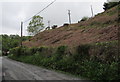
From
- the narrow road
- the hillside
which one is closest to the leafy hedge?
the narrow road

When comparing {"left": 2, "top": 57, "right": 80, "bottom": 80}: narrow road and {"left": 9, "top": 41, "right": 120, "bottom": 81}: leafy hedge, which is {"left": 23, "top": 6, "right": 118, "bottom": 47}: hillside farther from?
{"left": 2, "top": 57, "right": 80, "bottom": 80}: narrow road

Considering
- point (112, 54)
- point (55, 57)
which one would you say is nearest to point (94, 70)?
point (112, 54)

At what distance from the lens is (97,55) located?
35.3ft

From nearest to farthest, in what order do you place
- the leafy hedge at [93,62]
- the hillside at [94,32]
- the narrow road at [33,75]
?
the leafy hedge at [93,62]
the narrow road at [33,75]
the hillside at [94,32]

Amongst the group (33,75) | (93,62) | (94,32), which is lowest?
(33,75)

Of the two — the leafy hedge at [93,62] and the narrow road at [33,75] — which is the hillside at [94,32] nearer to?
the leafy hedge at [93,62]

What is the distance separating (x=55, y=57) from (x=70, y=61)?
10.8ft

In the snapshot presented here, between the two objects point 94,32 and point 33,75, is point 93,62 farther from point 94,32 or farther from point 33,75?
point 94,32

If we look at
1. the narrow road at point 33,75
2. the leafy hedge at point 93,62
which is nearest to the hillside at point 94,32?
the leafy hedge at point 93,62

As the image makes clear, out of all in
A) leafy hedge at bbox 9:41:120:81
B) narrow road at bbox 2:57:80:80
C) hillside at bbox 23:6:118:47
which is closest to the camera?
leafy hedge at bbox 9:41:120:81

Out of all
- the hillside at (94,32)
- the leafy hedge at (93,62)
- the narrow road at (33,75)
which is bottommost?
the narrow road at (33,75)

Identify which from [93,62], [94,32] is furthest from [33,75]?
[94,32]

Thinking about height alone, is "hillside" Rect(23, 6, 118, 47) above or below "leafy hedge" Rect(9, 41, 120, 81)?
above

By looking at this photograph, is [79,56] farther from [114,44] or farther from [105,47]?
[114,44]
